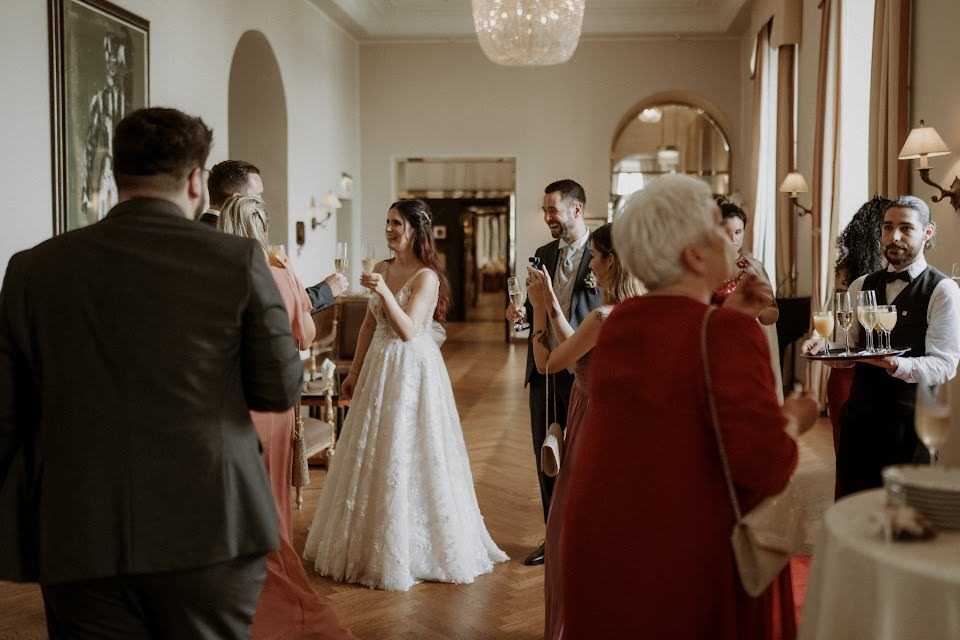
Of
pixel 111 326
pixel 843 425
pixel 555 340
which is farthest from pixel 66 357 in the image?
pixel 843 425

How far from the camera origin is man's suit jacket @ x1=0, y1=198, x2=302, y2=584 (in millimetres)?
1850

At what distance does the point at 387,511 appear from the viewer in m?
4.19

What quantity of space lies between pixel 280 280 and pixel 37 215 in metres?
3.39

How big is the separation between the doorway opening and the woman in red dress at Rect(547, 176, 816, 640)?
1443 centimetres

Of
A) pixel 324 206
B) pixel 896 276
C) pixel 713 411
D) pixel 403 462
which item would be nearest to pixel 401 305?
pixel 403 462

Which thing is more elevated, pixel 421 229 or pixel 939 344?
pixel 421 229

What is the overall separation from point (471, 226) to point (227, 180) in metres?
15.6

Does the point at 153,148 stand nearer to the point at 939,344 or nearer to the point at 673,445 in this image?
the point at 673,445

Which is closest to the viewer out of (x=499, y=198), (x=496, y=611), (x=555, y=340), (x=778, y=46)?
(x=555, y=340)

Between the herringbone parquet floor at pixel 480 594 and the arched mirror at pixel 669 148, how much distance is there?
8272 millimetres

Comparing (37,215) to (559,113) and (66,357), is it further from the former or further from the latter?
(559,113)

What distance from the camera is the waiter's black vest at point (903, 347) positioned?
366cm

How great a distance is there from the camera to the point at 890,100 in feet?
21.2

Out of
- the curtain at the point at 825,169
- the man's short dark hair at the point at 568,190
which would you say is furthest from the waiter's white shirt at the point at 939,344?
the curtain at the point at 825,169
